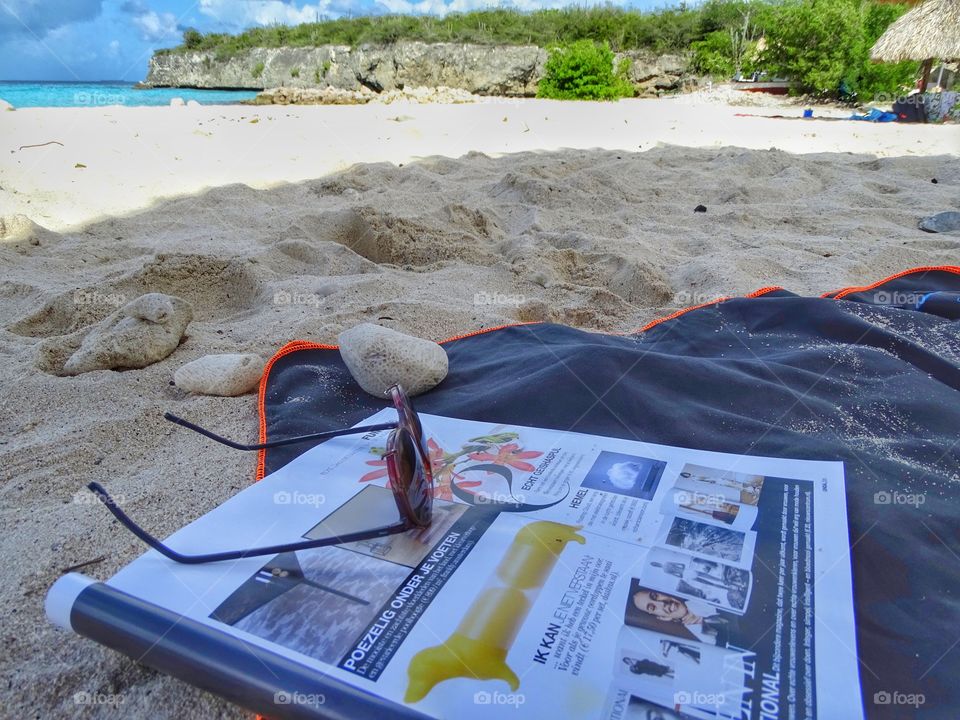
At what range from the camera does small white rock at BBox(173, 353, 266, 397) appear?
4.13 ft

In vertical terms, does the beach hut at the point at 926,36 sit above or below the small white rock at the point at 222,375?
above

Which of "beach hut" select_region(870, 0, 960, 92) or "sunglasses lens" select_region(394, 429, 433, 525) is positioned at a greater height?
"beach hut" select_region(870, 0, 960, 92)

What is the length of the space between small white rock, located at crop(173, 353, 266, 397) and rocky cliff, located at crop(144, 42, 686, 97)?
1395 cm

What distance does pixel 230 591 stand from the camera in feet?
2.23

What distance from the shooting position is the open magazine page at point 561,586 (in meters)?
0.57

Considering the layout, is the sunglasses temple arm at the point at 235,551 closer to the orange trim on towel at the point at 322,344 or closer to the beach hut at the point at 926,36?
the orange trim on towel at the point at 322,344

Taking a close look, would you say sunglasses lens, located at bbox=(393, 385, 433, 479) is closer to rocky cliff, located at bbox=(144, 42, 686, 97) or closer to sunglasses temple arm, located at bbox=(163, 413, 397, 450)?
sunglasses temple arm, located at bbox=(163, 413, 397, 450)

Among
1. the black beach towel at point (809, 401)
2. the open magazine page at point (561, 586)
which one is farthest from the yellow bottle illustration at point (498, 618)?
the black beach towel at point (809, 401)

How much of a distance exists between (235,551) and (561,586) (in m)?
0.39

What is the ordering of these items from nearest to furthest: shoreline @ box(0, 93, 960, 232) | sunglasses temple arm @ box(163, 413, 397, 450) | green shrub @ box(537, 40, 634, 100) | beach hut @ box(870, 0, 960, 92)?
1. sunglasses temple arm @ box(163, 413, 397, 450)
2. shoreline @ box(0, 93, 960, 232)
3. beach hut @ box(870, 0, 960, 92)
4. green shrub @ box(537, 40, 634, 100)

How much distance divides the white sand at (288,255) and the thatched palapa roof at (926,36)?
4.29 m

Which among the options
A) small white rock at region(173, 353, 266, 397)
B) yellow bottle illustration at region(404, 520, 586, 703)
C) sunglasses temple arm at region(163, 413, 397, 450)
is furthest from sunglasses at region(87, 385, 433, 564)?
small white rock at region(173, 353, 266, 397)

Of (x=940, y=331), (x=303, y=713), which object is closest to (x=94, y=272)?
(x=303, y=713)

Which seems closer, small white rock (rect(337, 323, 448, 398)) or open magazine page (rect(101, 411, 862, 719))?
open magazine page (rect(101, 411, 862, 719))
